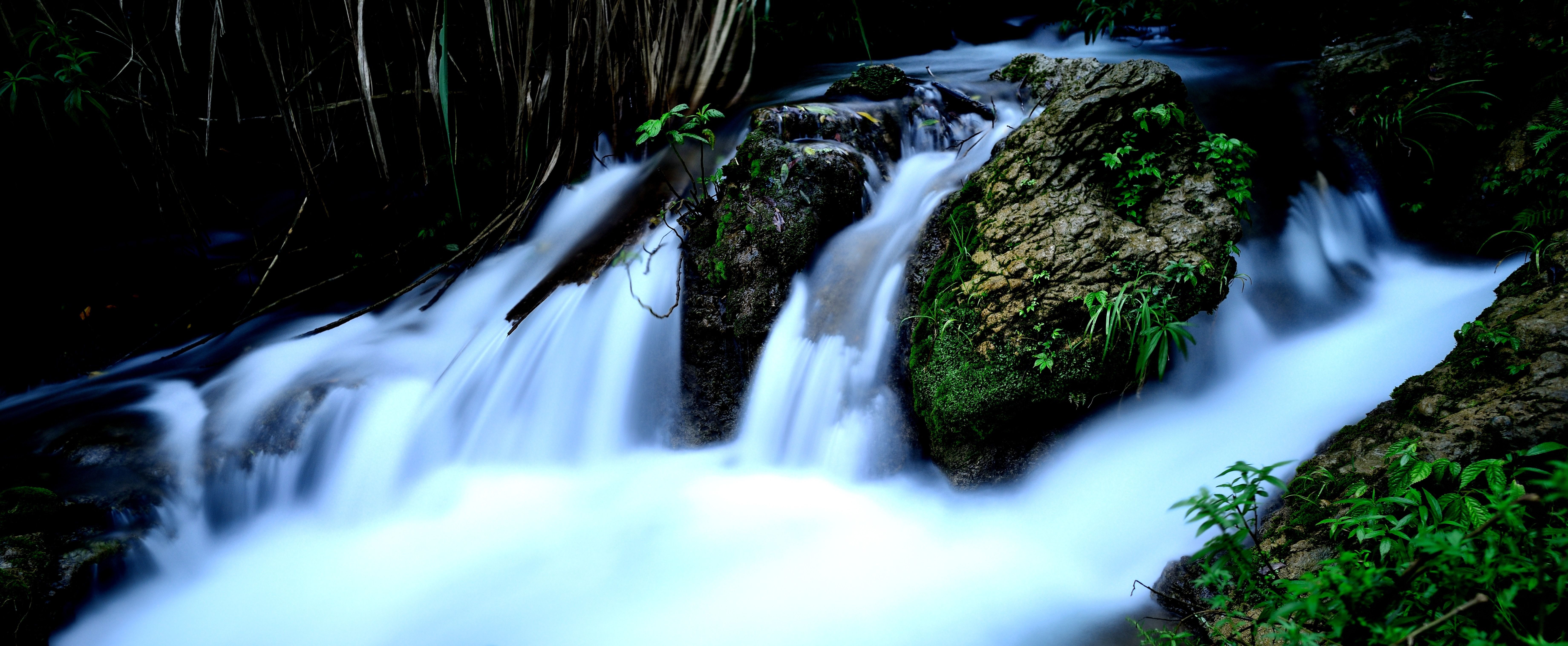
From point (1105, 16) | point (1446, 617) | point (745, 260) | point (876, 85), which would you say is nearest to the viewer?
point (1446, 617)

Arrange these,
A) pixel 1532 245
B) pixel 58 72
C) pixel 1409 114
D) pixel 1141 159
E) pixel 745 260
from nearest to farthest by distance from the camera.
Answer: pixel 1532 245
pixel 1141 159
pixel 58 72
pixel 745 260
pixel 1409 114

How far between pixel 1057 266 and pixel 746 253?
1423 millimetres

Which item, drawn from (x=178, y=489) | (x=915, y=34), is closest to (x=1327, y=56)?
(x=915, y=34)

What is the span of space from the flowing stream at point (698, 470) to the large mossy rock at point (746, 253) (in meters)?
0.09

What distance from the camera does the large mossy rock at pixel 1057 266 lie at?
8.47 feet

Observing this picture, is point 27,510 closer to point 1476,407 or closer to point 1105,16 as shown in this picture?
point 1476,407

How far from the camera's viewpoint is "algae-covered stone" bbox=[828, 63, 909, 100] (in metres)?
4.27

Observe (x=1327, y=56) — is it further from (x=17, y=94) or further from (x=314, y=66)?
(x=17, y=94)

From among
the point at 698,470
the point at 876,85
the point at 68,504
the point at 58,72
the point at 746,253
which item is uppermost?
the point at 58,72

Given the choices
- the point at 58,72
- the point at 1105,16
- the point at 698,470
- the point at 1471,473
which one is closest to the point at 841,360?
the point at 698,470

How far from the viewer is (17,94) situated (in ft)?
10.8

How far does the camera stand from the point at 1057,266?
105 inches

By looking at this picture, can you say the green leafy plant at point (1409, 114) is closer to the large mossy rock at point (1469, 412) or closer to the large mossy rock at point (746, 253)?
the large mossy rock at point (1469, 412)

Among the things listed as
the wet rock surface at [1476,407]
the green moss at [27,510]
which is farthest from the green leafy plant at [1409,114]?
the green moss at [27,510]
